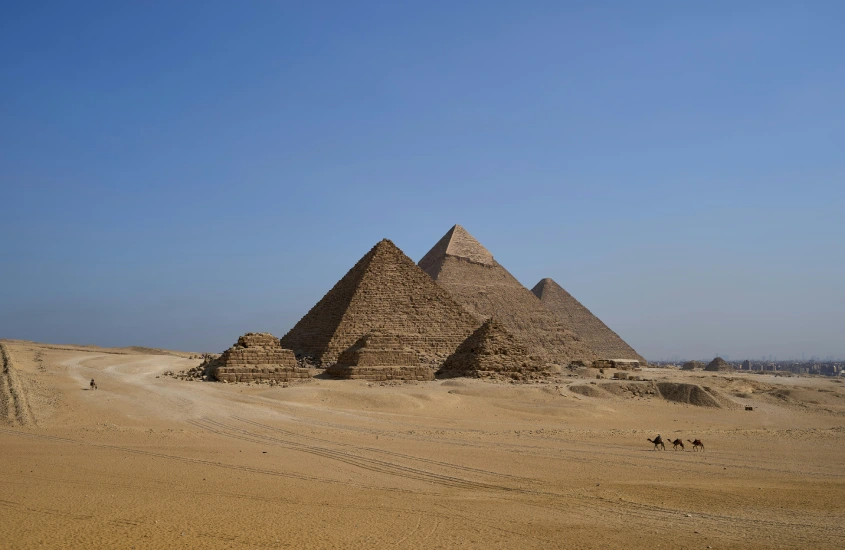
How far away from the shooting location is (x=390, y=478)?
29.4ft

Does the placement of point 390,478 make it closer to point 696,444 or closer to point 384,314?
point 696,444

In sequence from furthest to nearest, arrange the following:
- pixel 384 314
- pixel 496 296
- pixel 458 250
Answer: pixel 458 250, pixel 496 296, pixel 384 314

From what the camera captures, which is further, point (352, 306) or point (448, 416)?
point (352, 306)

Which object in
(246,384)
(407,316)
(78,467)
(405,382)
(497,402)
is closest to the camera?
(78,467)

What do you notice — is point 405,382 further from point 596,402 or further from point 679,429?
point 679,429

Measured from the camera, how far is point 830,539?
6309 mm

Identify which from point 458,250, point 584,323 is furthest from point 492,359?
point 584,323

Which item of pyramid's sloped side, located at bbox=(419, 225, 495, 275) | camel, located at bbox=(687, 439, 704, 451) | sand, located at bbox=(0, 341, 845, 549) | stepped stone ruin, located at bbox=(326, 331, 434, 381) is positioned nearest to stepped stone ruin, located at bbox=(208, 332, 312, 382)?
stepped stone ruin, located at bbox=(326, 331, 434, 381)

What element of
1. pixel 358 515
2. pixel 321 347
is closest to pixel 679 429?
pixel 358 515

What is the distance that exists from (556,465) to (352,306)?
2797cm

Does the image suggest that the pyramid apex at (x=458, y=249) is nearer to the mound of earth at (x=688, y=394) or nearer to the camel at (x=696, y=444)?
the mound of earth at (x=688, y=394)

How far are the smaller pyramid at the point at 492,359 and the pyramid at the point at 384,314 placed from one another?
513cm

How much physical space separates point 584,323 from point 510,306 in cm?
1201

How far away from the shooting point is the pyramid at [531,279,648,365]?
60.3 meters
